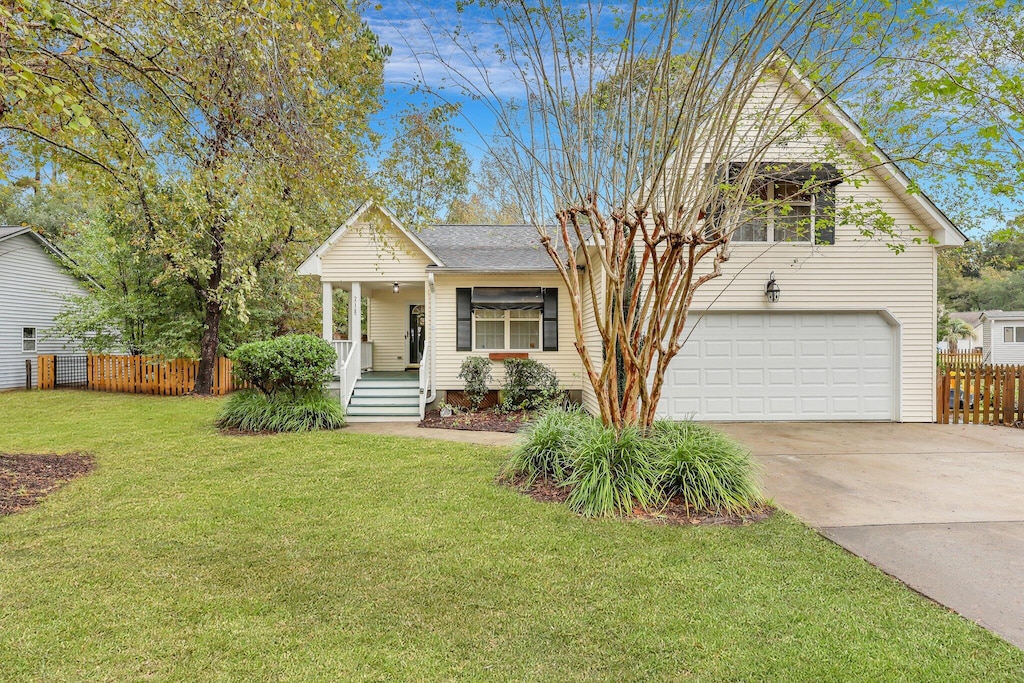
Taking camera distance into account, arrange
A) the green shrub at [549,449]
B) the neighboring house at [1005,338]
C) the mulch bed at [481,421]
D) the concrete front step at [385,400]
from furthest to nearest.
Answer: the neighboring house at [1005,338], the concrete front step at [385,400], the mulch bed at [481,421], the green shrub at [549,449]

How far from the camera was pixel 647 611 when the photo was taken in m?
3.02

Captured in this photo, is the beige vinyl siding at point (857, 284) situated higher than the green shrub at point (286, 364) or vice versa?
the beige vinyl siding at point (857, 284)

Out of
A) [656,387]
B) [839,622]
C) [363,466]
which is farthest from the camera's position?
[363,466]

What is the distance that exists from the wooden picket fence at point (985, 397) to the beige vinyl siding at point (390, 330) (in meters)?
11.0

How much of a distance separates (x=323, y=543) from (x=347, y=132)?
533 cm

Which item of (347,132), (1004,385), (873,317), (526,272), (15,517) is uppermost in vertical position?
(347,132)

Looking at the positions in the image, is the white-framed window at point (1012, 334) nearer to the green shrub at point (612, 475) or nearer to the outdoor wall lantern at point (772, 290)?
the outdoor wall lantern at point (772, 290)

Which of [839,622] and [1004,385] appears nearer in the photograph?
[839,622]

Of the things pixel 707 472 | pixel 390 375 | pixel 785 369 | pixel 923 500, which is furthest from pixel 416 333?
pixel 923 500

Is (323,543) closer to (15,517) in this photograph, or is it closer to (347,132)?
(15,517)

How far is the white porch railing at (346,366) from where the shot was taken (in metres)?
10.3

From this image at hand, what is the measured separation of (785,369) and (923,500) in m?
4.88

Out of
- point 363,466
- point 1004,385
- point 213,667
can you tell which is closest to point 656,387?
point 363,466

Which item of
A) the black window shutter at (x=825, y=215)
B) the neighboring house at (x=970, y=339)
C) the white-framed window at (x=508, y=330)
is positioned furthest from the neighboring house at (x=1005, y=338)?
the white-framed window at (x=508, y=330)
